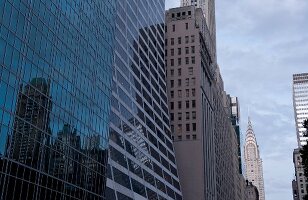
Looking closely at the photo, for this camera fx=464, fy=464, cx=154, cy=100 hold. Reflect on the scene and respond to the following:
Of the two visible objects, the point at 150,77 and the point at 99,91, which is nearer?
the point at 99,91

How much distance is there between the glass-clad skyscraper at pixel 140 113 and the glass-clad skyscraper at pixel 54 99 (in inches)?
320

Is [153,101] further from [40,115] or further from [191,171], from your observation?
[40,115]

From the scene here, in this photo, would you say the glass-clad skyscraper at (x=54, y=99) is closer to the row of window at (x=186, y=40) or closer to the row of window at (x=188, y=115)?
the row of window at (x=188, y=115)

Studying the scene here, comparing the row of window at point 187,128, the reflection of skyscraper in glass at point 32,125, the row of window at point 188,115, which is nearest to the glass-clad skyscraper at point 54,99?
the reflection of skyscraper in glass at point 32,125

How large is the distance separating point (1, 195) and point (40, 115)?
1099cm

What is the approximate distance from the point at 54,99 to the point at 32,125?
6.79 m

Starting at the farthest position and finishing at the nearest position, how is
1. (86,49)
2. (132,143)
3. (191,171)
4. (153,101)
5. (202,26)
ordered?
(202,26) → (191,171) → (153,101) → (132,143) → (86,49)

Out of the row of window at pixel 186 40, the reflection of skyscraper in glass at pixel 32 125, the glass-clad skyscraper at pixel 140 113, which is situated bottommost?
the reflection of skyscraper in glass at pixel 32 125

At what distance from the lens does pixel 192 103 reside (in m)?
128

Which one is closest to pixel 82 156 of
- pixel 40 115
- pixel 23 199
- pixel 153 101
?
pixel 40 115

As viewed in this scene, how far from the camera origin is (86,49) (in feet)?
217

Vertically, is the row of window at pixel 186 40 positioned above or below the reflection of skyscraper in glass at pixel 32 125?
above

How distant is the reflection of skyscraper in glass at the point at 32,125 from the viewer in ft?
152

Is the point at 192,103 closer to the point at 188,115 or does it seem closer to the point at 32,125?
the point at 188,115
